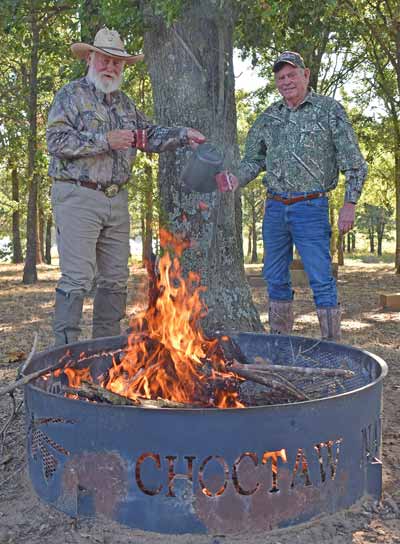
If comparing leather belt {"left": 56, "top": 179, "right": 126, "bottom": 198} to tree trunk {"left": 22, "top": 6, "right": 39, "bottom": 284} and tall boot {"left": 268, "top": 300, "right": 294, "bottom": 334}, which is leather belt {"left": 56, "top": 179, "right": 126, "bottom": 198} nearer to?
tall boot {"left": 268, "top": 300, "right": 294, "bottom": 334}

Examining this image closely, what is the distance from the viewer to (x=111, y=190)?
4.41m

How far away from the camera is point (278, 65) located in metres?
4.55

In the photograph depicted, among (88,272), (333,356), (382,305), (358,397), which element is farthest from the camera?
(382,305)

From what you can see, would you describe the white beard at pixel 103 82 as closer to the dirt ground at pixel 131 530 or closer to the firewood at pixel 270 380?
the dirt ground at pixel 131 530

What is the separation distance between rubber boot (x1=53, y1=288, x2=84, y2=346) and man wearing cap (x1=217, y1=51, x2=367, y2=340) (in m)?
1.52

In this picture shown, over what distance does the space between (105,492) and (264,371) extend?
1.07 meters

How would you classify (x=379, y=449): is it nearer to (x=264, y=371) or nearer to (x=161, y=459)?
(x=264, y=371)

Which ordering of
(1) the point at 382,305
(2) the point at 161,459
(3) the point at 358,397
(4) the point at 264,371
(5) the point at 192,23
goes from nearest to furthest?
(2) the point at 161,459
(3) the point at 358,397
(4) the point at 264,371
(5) the point at 192,23
(1) the point at 382,305

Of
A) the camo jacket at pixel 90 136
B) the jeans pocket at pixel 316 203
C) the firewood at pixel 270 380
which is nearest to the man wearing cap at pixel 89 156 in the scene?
the camo jacket at pixel 90 136

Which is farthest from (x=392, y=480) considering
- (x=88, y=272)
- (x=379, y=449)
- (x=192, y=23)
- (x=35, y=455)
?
(x=192, y=23)

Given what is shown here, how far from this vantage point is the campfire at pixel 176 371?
127 inches

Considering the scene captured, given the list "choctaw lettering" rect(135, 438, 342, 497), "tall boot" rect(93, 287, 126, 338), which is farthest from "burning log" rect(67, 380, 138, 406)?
"tall boot" rect(93, 287, 126, 338)

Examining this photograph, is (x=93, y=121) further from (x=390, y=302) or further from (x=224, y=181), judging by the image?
(x=390, y=302)

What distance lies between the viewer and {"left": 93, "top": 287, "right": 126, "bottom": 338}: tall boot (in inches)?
184
